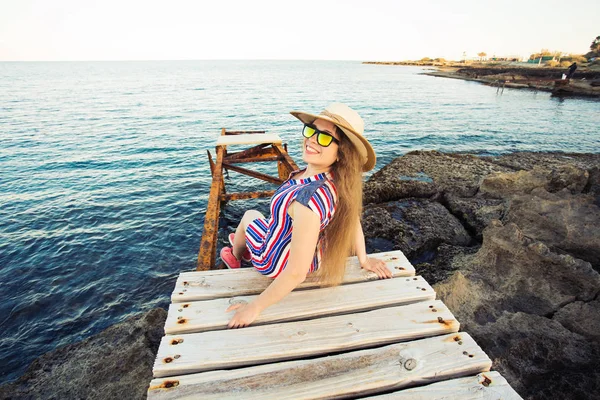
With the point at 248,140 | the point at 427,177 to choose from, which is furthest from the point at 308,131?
the point at 427,177

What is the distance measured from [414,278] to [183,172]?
11.5 metres

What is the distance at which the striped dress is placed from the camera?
7.14 feet

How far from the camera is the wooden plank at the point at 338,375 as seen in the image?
1.83m

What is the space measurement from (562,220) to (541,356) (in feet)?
9.83

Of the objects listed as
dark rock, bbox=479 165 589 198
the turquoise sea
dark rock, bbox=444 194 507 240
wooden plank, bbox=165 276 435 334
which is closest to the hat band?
wooden plank, bbox=165 276 435 334

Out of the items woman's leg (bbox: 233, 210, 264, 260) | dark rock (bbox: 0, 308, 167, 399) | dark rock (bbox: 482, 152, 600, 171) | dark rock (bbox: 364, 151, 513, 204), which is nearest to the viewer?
dark rock (bbox: 0, 308, 167, 399)

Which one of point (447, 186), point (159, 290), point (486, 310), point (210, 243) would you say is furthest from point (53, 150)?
point (486, 310)

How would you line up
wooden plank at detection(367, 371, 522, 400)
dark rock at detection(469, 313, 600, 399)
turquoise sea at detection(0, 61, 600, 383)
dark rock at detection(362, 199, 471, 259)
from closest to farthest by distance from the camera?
1. wooden plank at detection(367, 371, 522, 400)
2. dark rock at detection(469, 313, 600, 399)
3. dark rock at detection(362, 199, 471, 259)
4. turquoise sea at detection(0, 61, 600, 383)

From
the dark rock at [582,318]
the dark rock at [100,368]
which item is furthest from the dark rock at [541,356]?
the dark rock at [100,368]

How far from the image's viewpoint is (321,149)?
7.61 feet

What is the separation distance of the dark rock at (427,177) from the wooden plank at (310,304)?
185 inches

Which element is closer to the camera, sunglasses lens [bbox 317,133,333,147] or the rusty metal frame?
sunglasses lens [bbox 317,133,333,147]

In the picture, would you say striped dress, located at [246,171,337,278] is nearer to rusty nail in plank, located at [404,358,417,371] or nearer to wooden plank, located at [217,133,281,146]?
rusty nail in plank, located at [404,358,417,371]

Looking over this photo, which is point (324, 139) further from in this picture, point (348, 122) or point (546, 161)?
point (546, 161)
